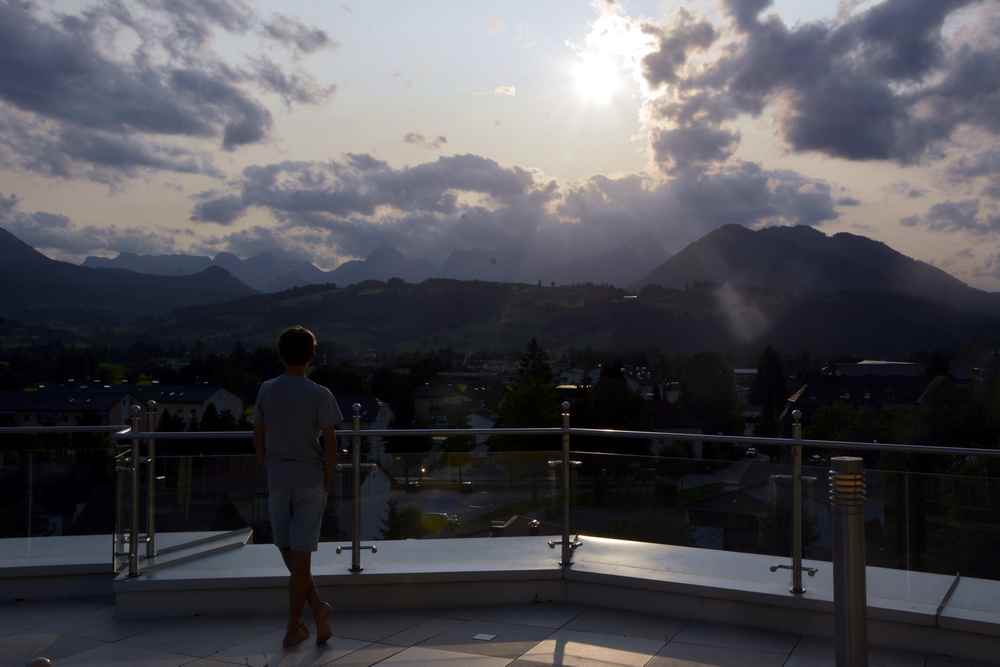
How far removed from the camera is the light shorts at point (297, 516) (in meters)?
4.69

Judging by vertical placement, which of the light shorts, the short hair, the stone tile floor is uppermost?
the short hair

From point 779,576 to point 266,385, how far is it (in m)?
3.26

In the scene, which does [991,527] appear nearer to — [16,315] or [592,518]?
[592,518]

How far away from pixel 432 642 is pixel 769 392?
34.5 metres

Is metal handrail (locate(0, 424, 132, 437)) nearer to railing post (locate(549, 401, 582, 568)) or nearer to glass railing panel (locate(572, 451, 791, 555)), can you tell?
railing post (locate(549, 401, 582, 568))

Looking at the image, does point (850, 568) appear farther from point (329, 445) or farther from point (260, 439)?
point (260, 439)

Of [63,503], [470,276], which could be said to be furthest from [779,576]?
[470,276]

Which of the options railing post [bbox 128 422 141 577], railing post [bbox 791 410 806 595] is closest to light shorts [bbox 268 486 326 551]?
railing post [bbox 128 422 141 577]

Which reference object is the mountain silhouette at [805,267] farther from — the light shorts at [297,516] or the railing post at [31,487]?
the light shorts at [297,516]

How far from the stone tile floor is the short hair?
157cm

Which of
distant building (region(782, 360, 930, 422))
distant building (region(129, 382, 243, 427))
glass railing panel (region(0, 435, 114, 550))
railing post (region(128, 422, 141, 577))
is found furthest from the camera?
distant building (region(782, 360, 930, 422))

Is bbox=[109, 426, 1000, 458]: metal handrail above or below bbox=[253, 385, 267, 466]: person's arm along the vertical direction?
below

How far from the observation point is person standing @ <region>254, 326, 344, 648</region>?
4.63 metres

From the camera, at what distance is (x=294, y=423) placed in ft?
15.2
